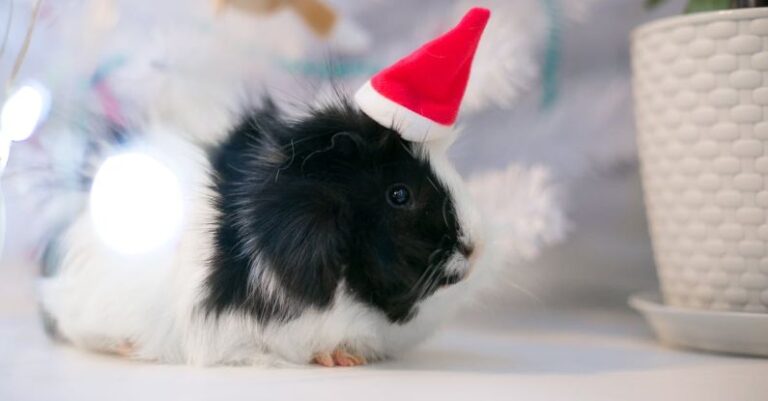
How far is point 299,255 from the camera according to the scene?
87 cm

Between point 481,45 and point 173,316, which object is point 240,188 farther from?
point 481,45

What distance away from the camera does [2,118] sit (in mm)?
856

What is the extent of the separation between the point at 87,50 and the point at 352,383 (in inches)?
22.9

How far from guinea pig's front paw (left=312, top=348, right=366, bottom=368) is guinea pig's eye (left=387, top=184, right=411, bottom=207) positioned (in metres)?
0.18

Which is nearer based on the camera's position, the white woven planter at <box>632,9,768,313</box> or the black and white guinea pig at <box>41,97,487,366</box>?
the black and white guinea pig at <box>41,97,487,366</box>

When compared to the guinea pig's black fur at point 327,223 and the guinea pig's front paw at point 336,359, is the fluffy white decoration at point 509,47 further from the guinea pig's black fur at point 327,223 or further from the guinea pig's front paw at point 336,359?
the guinea pig's front paw at point 336,359

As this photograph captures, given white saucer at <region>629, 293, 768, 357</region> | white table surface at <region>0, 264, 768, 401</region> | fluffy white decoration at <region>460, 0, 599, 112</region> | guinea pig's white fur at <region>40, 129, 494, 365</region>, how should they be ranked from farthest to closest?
fluffy white decoration at <region>460, 0, 599, 112</region> → white saucer at <region>629, 293, 768, 357</region> → guinea pig's white fur at <region>40, 129, 494, 365</region> → white table surface at <region>0, 264, 768, 401</region>

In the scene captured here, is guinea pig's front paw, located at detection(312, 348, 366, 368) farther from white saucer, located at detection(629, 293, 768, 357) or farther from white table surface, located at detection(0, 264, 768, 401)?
white saucer, located at detection(629, 293, 768, 357)

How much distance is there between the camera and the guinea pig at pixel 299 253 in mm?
882

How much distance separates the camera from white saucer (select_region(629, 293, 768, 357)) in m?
1.01

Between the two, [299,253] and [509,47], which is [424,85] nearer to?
[299,253]

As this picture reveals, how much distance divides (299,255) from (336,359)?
140mm

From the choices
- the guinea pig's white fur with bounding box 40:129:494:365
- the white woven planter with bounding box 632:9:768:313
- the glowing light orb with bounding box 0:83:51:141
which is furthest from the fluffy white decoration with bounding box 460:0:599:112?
the glowing light orb with bounding box 0:83:51:141

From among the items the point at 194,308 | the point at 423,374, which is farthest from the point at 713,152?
the point at 194,308
